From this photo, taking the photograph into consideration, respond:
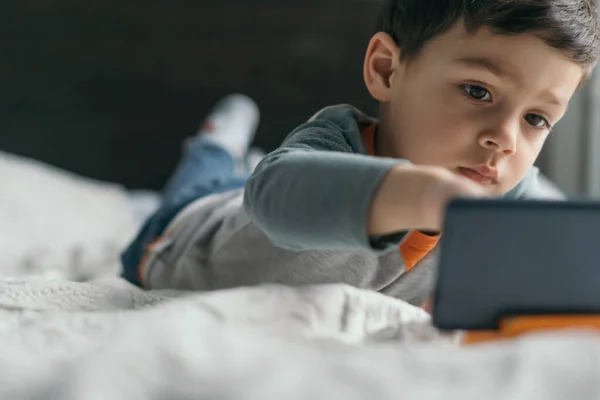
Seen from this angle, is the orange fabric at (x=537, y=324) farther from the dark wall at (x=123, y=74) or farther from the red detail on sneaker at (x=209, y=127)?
the dark wall at (x=123, y=74)

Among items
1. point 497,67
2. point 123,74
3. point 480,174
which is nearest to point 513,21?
point 497,67

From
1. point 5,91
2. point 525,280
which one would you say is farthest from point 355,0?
point 525,280

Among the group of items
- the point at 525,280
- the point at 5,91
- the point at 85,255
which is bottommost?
the point at 85,255

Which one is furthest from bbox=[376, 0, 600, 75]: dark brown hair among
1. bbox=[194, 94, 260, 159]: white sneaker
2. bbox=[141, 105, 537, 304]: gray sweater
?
bbox=[194, 94, 260, 159]: white sneaker

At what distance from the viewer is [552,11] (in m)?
0.67

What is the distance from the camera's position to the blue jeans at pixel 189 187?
3.49 ft

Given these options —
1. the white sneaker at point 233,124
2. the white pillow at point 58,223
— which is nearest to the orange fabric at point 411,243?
the white pillow at point 58,223

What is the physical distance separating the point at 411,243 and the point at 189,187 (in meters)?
0.62

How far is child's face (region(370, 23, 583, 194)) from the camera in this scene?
2.17ft

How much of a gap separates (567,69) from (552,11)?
6 cm

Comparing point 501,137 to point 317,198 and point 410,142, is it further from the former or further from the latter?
point 317,198

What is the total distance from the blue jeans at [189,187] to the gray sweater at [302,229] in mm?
32

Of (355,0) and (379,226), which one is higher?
(355,0)

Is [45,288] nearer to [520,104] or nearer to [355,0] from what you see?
[520,104]
